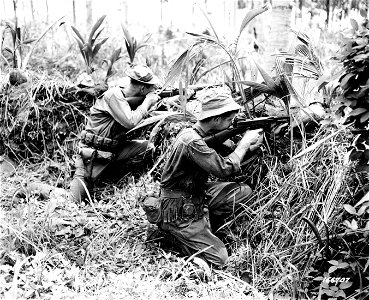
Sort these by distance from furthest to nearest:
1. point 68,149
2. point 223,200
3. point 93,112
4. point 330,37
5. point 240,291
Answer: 1. point 330,37
2. point 68,149
3. point 93,112
4. point 223,200
5. point 240,291

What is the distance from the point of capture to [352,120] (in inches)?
132

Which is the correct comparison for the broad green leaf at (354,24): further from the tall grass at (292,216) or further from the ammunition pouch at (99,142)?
the ammunition pouch at (99,142)

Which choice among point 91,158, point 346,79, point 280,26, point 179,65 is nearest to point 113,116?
point 91,158

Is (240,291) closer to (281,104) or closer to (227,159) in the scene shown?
(227,159)

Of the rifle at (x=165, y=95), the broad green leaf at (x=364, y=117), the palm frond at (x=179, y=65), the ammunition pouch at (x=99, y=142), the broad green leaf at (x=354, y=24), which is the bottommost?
the ammunition pouch at (x=99, y=142)

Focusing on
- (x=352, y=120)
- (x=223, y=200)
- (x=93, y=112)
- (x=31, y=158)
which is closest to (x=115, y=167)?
(x=93, y=112)

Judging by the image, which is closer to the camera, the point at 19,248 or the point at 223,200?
the point at 19,248

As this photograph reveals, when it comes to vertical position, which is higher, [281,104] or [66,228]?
[281,104]

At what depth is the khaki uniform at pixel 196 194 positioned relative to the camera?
12.9 ft

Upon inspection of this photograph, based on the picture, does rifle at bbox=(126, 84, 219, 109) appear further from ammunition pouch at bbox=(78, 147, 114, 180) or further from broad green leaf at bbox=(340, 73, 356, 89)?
broad green leaf at bbox=(340, 73, 356, 89)

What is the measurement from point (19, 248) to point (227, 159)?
180cm

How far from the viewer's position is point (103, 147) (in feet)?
17.6

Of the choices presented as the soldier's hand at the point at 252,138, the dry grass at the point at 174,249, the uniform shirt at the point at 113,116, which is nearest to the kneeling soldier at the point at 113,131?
the uniform shirt at the point at 113,116

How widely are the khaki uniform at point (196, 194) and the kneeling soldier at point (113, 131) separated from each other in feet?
3.28
